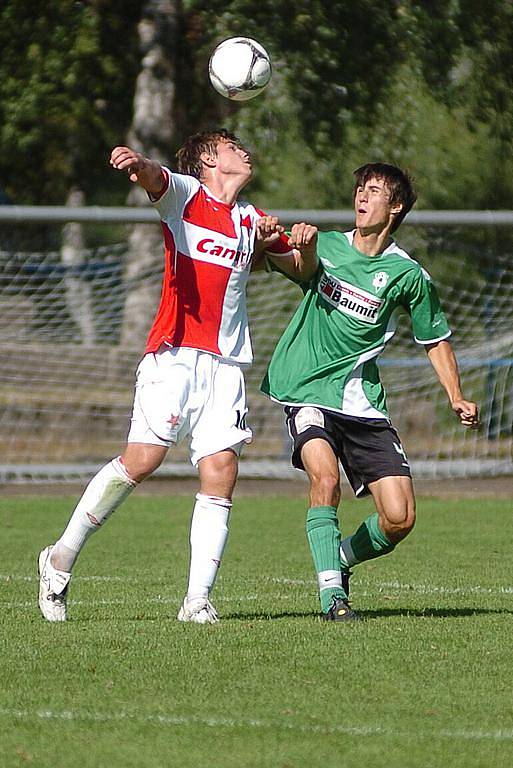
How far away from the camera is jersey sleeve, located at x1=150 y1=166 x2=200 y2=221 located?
6375 mm

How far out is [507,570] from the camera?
29.0 ft

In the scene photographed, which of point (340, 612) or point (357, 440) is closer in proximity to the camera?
point (340, 612)

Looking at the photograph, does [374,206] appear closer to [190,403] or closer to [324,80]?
[190,403]

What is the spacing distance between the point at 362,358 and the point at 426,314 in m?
0.40

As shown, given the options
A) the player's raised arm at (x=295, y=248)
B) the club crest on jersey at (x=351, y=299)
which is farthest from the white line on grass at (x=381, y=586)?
the player's raised arm at (x=295, y=248)

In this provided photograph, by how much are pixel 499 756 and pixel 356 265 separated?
3.14 meters

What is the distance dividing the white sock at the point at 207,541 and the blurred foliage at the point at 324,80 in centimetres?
1348

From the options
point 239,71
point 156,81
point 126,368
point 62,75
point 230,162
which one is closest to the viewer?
point 230,162

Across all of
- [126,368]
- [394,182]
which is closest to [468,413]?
[394,182]

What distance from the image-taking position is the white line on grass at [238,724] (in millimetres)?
4441

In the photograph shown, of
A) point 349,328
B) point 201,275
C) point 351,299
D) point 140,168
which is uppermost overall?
point 140,168

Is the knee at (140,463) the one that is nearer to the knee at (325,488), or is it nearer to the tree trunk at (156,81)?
the knee at (325,488)

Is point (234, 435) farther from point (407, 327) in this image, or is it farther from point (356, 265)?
point (407, 327)

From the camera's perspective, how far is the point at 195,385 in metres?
6.46
